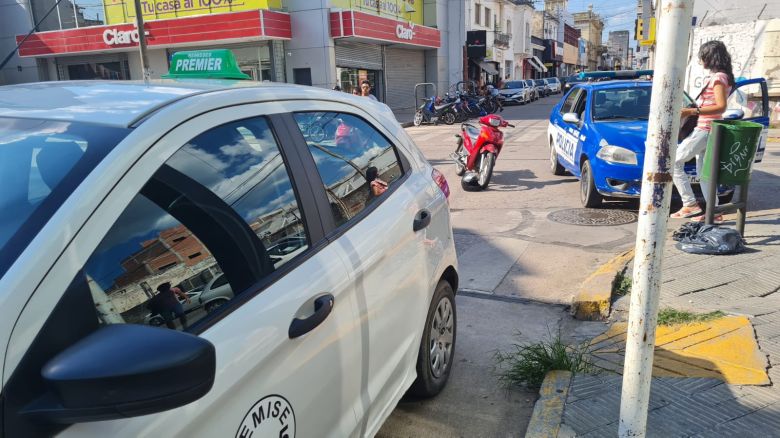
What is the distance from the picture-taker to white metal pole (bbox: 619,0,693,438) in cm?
199

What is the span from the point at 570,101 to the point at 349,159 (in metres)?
7.34

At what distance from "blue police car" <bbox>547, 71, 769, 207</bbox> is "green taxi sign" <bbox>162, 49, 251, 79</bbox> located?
15.7ft

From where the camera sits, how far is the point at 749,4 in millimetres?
15742

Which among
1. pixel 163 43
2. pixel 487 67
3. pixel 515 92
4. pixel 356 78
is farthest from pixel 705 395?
pixel 487 67

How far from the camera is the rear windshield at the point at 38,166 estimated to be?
54.6 inches

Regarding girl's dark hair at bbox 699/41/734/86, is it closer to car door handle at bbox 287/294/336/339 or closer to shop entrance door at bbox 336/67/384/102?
car door handle at bbox 287/294/336/339

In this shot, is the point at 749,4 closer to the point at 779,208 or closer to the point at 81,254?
the point at 779,208

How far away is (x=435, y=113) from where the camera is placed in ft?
74.8

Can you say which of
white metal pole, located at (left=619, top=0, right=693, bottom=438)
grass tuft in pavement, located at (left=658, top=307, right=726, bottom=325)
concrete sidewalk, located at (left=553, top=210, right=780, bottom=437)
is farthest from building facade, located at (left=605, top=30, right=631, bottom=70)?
white metal pole, located at (left=619, top=0, right=693, bottom=438)

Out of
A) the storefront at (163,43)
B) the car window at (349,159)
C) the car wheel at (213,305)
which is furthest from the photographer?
the storefront at (163,43)

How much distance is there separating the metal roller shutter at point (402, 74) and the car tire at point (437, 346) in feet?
92.2

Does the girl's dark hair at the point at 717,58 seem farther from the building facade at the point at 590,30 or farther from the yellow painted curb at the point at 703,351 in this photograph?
the building facade at the point at 590,30

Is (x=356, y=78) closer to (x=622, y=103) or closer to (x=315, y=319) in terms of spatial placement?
(x=622, y=103)

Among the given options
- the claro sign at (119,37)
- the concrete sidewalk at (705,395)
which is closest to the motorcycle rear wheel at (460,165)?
the concrete sidewalk at (705,395)
